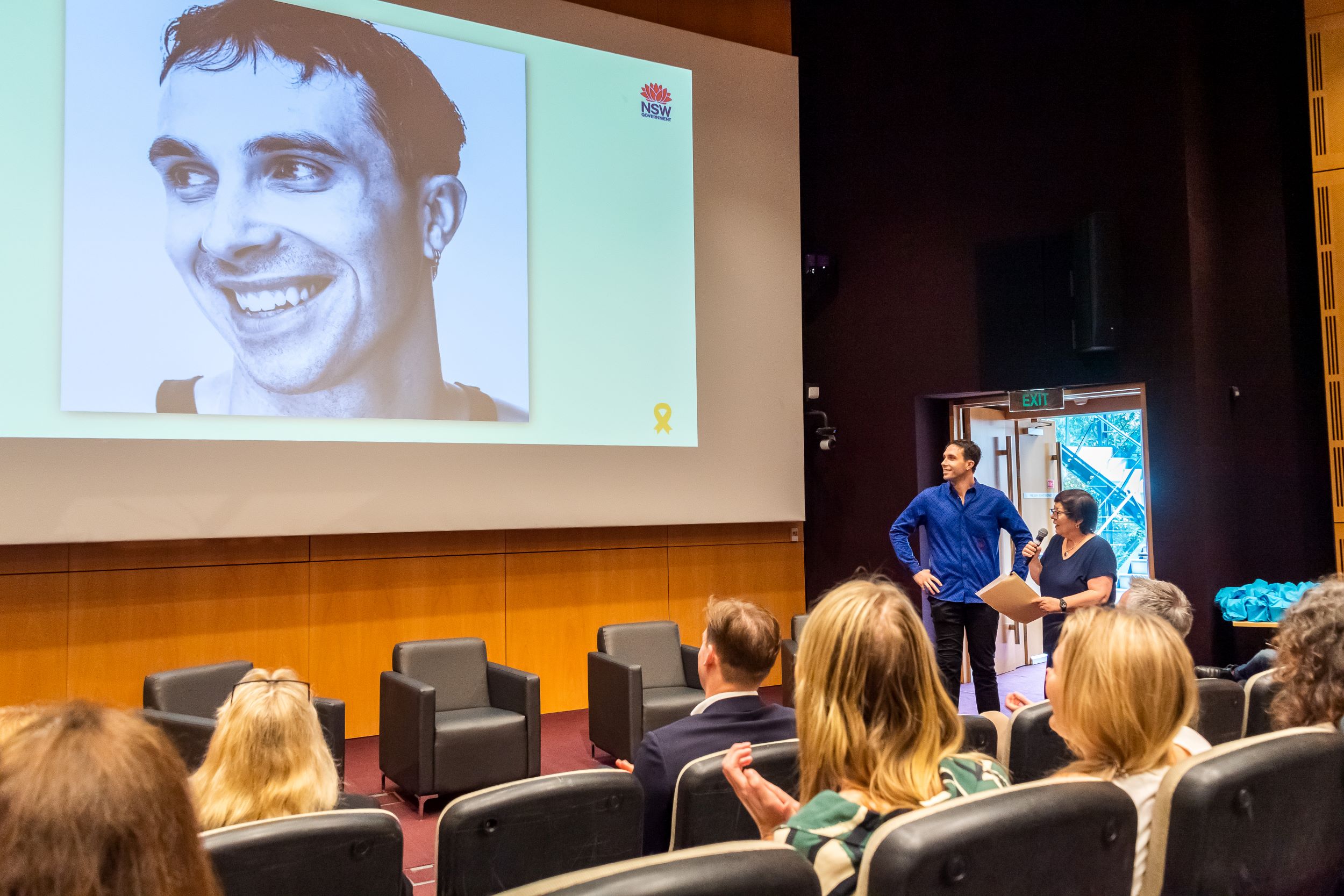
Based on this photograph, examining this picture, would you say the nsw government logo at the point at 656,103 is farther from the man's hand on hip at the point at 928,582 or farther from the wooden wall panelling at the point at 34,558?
the wooden wall panelling at the point at 34,558

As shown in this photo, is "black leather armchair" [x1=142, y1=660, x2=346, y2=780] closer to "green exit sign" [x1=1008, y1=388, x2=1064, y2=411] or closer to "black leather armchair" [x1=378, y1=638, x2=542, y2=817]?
"black leather armchair" [x1=378, y1=638, x2=542, y2=817]

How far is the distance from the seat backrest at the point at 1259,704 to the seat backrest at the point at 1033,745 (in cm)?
75

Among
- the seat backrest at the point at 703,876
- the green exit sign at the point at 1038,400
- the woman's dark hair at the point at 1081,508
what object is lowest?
the seat backrest at the point at 703,876

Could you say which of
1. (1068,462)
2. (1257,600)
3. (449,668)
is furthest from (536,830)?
(1068,462)

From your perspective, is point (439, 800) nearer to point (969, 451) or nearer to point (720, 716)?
point (720, 716)

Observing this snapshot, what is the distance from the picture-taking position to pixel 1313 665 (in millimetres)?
2225

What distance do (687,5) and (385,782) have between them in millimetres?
5599

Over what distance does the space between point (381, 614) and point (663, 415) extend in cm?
217

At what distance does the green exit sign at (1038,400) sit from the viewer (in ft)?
22.5

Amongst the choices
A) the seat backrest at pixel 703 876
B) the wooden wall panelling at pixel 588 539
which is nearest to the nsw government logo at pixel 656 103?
the wooden wall panelling at pixel 588 539

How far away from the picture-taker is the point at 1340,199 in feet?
20.6

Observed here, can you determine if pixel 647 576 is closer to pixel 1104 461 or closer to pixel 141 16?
pixel 1104 461

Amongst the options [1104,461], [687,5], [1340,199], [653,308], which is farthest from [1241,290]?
[687,5]

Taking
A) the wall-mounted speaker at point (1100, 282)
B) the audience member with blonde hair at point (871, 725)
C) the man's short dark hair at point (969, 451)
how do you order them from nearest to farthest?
the audience member with blonde hair at point (871, 725) → the man's short dark hair at point (969, 451) → the wall-mounted speaker at point (1100, 282)
